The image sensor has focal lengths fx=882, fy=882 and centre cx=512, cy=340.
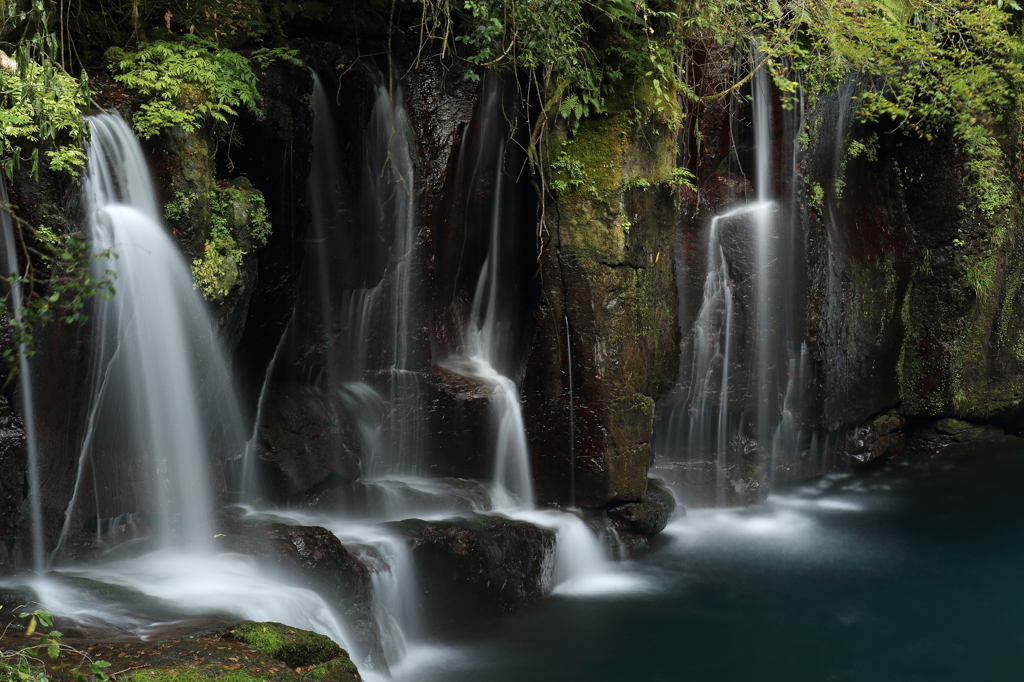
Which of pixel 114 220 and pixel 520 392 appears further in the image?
pixel 520 392

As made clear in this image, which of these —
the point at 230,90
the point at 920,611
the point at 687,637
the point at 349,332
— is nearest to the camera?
the point at 230,90

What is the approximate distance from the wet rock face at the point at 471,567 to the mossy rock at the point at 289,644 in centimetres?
206

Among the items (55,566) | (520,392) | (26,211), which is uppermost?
(26,211)

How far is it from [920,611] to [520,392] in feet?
13.5

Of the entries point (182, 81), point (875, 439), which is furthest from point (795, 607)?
point (182, 81)

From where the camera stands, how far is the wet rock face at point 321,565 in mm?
6102

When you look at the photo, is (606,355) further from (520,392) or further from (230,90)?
(230,90)

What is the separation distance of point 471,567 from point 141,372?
2.93m

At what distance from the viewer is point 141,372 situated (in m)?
6.23

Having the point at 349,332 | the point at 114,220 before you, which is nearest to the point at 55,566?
the point at 114,220

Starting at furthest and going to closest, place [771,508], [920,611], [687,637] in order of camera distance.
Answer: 1. [771,508]
2. [920,611]
3. [687,637]

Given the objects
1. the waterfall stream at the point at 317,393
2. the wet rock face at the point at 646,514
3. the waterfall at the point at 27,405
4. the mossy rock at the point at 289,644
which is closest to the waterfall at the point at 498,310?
the waterfall stream at the point at 317,393

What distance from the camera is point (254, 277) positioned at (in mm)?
6953

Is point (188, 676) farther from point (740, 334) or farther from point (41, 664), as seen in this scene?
point (740, 334)
